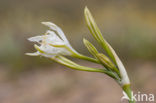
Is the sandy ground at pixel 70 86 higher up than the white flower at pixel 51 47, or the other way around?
the sandy ground at pixel 70 86

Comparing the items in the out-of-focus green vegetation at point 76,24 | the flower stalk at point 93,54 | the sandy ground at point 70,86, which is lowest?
the flower stalk at point 93,54

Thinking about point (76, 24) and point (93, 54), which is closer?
point (93, 54)

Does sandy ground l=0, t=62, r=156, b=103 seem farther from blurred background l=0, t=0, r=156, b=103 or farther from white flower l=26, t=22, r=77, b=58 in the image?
white flower l=26, t=22, r=77, b=58

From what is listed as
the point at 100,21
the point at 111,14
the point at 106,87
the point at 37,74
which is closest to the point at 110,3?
the point at 111,14

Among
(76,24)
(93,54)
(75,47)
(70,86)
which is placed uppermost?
(76,24)

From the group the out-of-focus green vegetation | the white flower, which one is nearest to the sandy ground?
the out-of-focus green vegetation

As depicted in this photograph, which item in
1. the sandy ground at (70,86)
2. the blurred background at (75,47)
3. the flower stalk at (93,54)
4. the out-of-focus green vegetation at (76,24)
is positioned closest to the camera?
the flower stalk at (93,54)

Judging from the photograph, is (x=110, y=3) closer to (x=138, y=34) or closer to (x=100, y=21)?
(x=100, y=21)

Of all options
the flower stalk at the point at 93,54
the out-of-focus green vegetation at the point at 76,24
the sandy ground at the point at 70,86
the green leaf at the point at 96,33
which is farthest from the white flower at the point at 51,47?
the out-of-focus green vegetation at the point at 76,24

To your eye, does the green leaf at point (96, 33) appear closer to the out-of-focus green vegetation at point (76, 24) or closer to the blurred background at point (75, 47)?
the blurred background at point (75, 47)

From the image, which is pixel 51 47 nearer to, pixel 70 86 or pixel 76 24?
pixel 70 86

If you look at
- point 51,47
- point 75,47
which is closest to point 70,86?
point 75,47
